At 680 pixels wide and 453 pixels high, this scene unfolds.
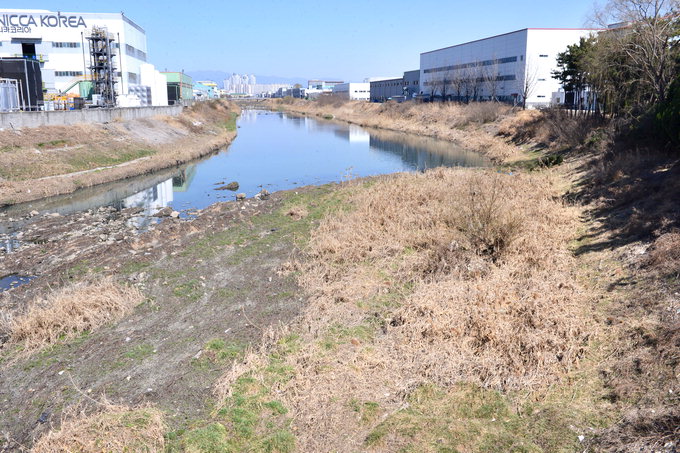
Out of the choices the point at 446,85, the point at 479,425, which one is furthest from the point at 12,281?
the point at 446,85

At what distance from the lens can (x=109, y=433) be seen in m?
6.98

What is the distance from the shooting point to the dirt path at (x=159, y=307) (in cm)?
831

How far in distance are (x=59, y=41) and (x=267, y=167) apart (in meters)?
39.7

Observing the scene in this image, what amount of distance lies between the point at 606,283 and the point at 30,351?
11.7 m

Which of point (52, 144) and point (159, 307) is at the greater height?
point (52, 144)

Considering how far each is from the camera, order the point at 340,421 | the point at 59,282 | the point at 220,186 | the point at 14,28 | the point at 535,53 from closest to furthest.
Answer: the point at 340,421 < the point at 59,282 < the point at 220,186 < the point at 14,28 < the point at 535,53

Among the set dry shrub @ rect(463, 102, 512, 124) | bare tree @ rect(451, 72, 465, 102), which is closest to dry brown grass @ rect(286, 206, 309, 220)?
dry shrub @ rect(463, 102, 512, 124)

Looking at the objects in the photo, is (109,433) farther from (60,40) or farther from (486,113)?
(60,40)

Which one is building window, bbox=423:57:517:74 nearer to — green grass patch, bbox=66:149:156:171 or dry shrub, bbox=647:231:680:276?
green grass patch, bbox=66:149:156:171

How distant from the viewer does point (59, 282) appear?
13.7 meters

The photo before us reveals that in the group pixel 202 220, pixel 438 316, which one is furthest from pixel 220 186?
pixel 438 316

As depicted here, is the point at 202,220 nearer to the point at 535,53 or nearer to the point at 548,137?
the point at 548,137

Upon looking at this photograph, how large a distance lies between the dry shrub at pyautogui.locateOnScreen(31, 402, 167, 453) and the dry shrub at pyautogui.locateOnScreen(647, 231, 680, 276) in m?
9.57

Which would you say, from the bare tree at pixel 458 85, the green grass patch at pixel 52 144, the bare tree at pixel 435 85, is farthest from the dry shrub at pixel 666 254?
the bare tree at pixel 435 85
